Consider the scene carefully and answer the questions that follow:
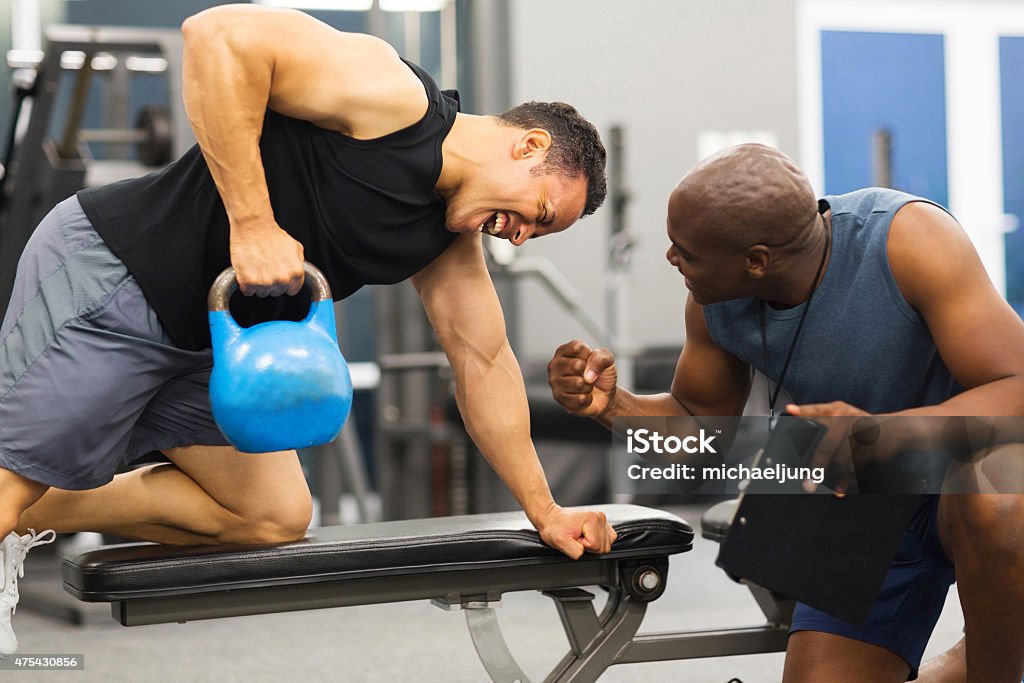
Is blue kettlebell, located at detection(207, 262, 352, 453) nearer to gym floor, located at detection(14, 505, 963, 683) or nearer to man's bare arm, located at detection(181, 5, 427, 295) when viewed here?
man's bare arm, located at detection(181, 5, 427, 295)

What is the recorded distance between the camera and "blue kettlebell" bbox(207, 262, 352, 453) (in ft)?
5.30

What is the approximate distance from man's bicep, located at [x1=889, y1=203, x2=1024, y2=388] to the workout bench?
53 centimetres

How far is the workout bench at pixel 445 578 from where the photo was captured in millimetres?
1731

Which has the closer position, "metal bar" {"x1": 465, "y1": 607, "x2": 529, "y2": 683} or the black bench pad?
the black bench pad

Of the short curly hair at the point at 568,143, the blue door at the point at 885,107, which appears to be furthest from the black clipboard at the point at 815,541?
the blue door at the point at 885,107

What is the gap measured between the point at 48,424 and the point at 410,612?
2.09 metres

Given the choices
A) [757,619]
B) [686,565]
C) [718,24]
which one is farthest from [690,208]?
[718,24]

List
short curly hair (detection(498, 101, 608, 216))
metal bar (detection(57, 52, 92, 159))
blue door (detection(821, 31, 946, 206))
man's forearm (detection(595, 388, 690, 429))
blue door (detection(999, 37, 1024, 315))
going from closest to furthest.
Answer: short curly hair (detection(498, 101, 608, 216))
man's forearm (detection(595, 388, 690, 429))
metal bar (detection(57, 52, 92, 159))
blue door (detection(821, 31, 946, 206))
blue door (detection(999, 37, 1024, 315))

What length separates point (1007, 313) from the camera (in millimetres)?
1674

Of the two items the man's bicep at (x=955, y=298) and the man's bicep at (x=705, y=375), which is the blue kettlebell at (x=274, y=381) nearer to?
the man's bicep at (x=705, y=375)

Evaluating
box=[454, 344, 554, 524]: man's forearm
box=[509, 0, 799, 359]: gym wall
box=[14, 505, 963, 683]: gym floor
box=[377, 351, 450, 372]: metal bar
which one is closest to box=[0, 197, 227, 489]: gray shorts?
box=[454, 344, 554, 524]: man's forearm

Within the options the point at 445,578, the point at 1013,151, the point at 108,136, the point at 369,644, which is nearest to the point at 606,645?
the point at 445,578

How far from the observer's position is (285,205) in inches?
70.6

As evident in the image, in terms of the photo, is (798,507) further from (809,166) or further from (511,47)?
(809,166)
